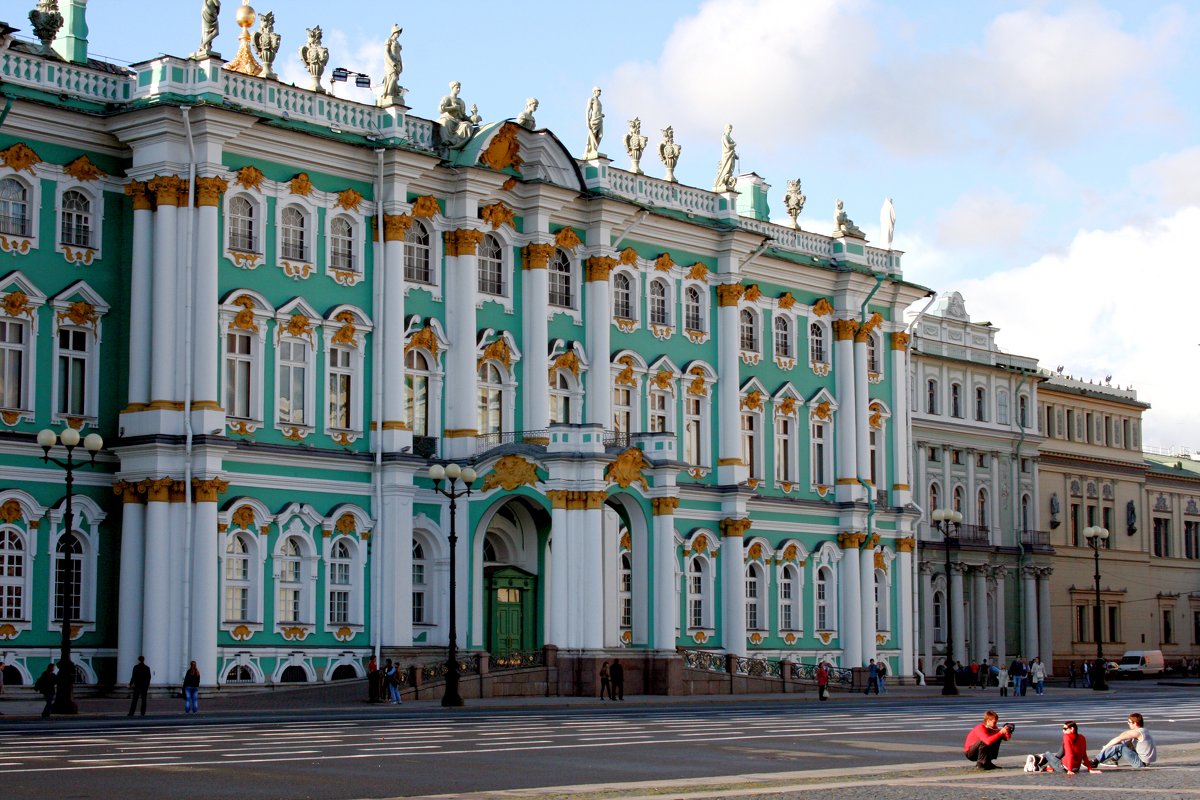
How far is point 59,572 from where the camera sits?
51.3 m

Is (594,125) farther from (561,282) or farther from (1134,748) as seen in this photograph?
(1134,748)

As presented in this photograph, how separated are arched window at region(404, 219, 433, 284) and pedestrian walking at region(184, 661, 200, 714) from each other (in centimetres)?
1698

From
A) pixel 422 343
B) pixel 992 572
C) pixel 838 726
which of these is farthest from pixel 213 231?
pixel 992 572

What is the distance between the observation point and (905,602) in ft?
253

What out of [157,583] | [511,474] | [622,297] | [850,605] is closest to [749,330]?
[622,297]

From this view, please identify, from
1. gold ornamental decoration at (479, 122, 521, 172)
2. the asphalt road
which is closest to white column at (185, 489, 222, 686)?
the asphalt road

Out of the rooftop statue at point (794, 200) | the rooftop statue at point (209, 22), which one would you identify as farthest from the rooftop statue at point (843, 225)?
the rooftop statue at point (209, 22)

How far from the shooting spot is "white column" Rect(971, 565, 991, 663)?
9675cm

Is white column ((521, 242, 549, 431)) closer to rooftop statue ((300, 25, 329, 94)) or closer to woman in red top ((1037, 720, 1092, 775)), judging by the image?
rooftop statue ((300, 25, 329, 94))

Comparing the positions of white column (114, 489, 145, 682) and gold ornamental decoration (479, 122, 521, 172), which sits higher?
gold ornamental decoration (479, 122, 521, 172)

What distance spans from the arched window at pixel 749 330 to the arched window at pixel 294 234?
65.6 ft

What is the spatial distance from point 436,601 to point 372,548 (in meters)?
3.06

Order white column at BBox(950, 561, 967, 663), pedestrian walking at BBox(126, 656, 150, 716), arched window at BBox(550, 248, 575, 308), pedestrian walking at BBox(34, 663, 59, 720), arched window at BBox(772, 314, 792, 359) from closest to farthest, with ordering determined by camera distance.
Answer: pedestrian walking at BBox(34, 663, 59, 720), pedestrian walking at BBox(126, 656, 150, 716), arched window at BBox(550, 248, 575, 308), arched window at BBox(772, 314, 792, 359), white column at BBox(950, 561, 967, 663)

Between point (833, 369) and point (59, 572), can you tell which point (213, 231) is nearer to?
point (59, 572)
